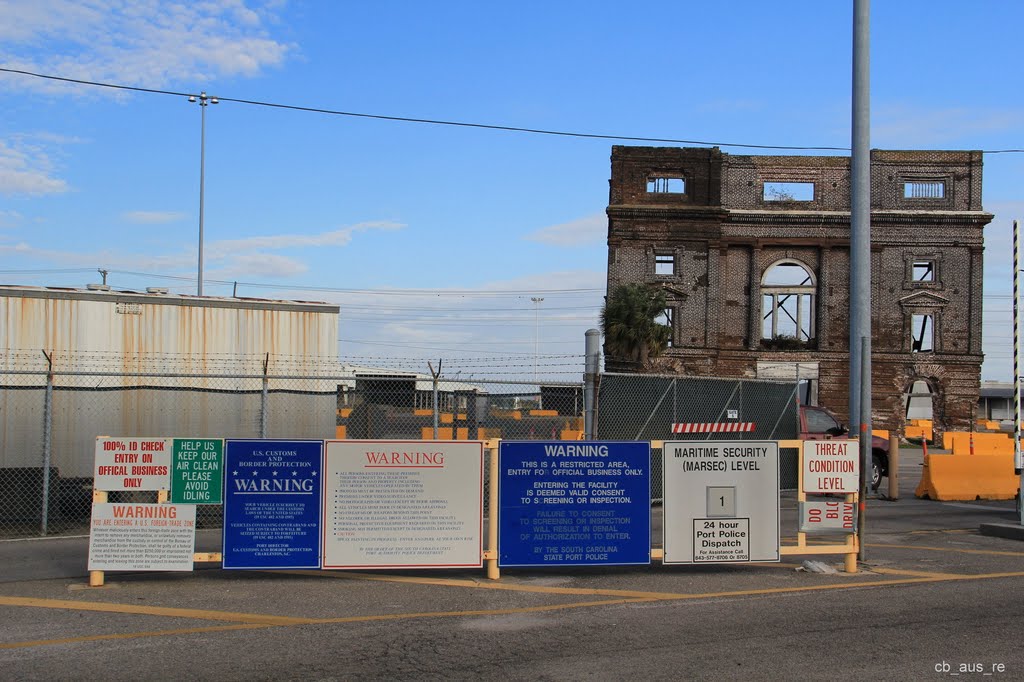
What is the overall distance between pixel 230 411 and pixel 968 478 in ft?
42.3

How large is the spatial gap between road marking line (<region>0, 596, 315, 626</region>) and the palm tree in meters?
34.4

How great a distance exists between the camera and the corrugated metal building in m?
13.0

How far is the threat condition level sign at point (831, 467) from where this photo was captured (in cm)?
974

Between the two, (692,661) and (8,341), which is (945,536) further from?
(8,341)

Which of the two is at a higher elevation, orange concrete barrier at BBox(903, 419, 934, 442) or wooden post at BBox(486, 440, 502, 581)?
wooden post at BBox(486, 440, 502, 581)

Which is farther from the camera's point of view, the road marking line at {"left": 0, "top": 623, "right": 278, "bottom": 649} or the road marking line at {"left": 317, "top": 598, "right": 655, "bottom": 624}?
the road marking line at {"left": 317, "top": 598, "right": 655, "bottom": 624}

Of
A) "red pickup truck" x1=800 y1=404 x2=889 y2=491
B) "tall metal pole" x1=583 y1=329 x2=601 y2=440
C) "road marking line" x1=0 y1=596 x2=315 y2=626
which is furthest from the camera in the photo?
"red pickup truck" x1=800 y1=404 x2=889 y2=491

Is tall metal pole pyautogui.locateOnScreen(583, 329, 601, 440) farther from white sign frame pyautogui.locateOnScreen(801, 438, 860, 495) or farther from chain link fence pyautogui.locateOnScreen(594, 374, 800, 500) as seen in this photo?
white sign frame pyautogui.locateOnScreen(801, 438, 860, 495)

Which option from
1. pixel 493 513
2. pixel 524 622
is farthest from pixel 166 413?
pixel 524 622

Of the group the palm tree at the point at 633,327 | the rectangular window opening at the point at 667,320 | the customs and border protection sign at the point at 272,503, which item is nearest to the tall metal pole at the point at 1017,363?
the customs and border protection sign at the point at 272,503

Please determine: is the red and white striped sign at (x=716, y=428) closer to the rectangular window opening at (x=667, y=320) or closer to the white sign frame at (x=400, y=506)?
the white sign frame at (x=400, y=506)

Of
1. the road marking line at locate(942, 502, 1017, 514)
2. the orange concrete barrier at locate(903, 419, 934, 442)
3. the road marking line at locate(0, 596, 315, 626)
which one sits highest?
the road marking line at locate(0, 596, 315, 626)

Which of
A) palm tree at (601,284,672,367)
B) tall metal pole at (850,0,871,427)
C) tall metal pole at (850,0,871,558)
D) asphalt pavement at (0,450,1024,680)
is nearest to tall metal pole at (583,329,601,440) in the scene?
asphalt pavement at (0,450,1024,680)

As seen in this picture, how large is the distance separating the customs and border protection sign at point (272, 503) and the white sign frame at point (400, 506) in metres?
0.13
